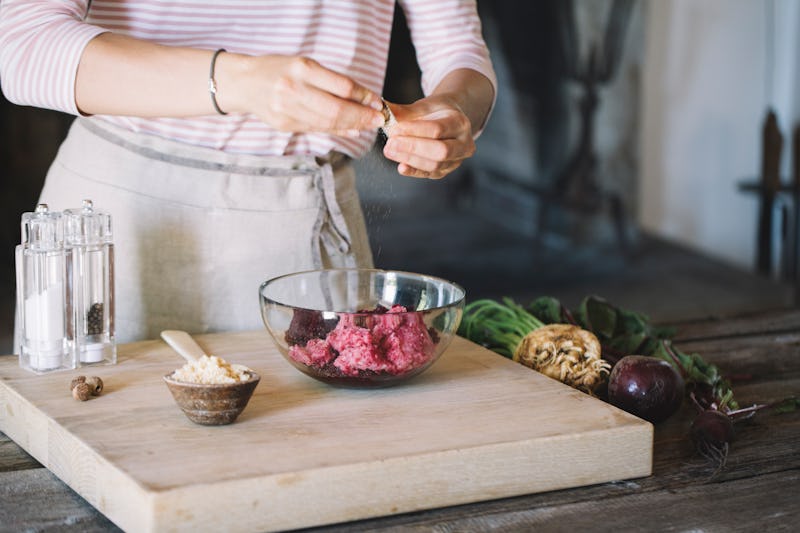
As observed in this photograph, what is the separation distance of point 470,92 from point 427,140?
30cm

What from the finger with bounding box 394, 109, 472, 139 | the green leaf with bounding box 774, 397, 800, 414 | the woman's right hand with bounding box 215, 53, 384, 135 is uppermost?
the woman's right hand with bounding box 215, 53, 384, 135

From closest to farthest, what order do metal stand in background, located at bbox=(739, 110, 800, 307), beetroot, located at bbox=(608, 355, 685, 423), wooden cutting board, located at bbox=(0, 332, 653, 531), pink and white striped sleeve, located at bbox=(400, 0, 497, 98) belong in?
wooden cutting board, located at bbox=(0, 332, 653, 531) < beetroot, located at bbox=(608, 355, 685, 423) < pink and white striped sleeve, located at bbox=(400, 0, 497, 98) < metal stand in background, located at bbox=(739, 110, 800, 307)

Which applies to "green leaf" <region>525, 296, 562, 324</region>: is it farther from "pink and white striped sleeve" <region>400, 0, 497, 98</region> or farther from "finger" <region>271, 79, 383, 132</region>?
"finger" <region>271, 79, 383, 132</region>

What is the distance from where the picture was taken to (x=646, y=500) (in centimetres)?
96

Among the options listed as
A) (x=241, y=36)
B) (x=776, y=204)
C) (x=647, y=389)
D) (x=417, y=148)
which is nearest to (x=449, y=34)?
(x=241, y=36)

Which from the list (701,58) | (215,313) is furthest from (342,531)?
(701,58)

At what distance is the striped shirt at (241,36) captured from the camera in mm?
1166

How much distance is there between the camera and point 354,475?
2.93 ft

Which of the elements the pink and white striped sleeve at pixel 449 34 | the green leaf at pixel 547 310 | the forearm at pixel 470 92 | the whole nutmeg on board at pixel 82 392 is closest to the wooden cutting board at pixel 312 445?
the whole nutmeg on board at pixel 82 392

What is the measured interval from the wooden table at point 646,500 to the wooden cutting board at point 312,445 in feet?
0.05

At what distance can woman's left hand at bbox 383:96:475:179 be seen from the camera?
1120mm

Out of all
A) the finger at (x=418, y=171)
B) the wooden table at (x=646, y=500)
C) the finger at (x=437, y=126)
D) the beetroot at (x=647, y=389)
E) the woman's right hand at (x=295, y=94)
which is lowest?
the wooden table at (x=646, y=500)

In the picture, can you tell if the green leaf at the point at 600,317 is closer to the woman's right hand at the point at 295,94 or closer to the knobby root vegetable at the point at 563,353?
the knobby root vegetable at the point at 563,353

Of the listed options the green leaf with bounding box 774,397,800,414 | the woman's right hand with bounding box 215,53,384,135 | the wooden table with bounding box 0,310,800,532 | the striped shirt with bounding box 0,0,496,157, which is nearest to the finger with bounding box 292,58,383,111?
the woman's right hand with bounding box 215,53,384,135
